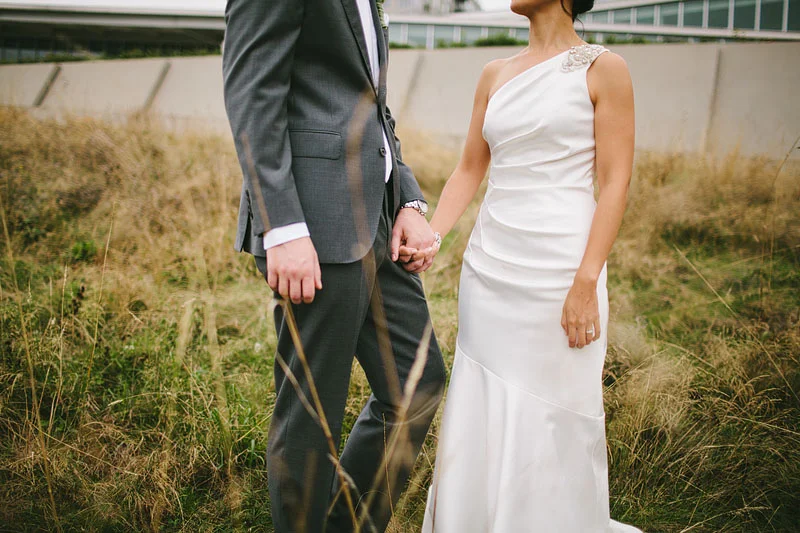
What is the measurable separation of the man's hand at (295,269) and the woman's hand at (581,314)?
2.29 ft

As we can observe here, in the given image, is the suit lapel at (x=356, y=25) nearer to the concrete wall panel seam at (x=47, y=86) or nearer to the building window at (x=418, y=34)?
the concrete wall panel seam at (x=47, y=86)

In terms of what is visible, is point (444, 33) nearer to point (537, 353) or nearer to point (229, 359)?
point (229, 359)

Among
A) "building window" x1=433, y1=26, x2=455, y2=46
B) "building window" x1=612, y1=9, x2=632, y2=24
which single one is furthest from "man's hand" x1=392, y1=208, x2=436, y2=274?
"building window" x1=612, y1=9, x2=632, y2=24

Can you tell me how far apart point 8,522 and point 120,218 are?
3.49 meters

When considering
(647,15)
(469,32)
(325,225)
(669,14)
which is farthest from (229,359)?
(647,15)

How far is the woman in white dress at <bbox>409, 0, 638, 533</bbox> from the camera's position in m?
1.45

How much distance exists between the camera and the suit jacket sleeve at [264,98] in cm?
122

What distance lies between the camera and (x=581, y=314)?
1447mm

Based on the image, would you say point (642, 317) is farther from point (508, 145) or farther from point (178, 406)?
point (178, 406)

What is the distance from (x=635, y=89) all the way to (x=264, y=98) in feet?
30.9

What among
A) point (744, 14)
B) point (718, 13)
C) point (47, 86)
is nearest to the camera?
point (47, 86)

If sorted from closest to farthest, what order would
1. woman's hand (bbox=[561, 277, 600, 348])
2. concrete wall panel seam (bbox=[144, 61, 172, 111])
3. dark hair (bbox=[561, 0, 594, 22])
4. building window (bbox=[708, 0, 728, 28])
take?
woman's hand (bbox=[561, 277, 600, 348]) → dark hair (bbox=[561, 0, 594, 22]) → concrete wall panel seam (bbox=[144, 61, 172, 111]) → building window (bbox=[708, 0, 728, 28])

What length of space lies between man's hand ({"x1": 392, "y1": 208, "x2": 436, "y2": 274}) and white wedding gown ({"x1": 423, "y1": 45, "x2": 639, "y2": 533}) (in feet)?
A: 0.74

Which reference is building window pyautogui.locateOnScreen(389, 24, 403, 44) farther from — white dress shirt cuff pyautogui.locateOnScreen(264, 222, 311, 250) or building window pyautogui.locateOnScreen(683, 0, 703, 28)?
white dress shirt cuff pyautogui.locateOnScreen(264, 222, 311, 250)
